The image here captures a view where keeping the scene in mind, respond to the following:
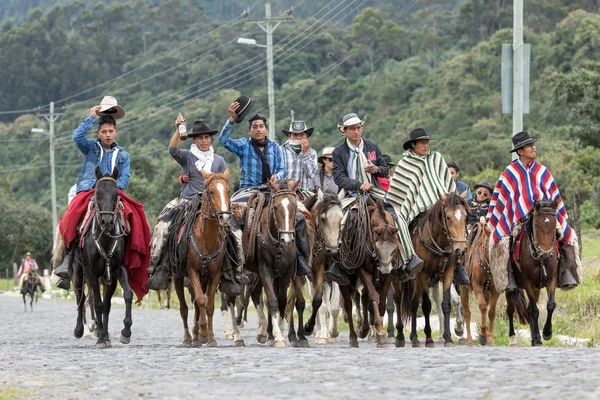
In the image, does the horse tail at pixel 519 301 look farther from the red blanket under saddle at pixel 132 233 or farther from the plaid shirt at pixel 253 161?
the red blanket under saddle at pixel 132 233

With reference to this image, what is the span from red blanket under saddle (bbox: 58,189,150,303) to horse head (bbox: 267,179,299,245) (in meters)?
1.98

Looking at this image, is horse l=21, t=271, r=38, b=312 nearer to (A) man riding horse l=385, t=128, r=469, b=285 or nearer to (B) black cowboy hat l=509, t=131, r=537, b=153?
(A) man riding horse l=385, t=128, r=469, b=285

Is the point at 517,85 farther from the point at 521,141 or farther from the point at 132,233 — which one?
the point at 132,233

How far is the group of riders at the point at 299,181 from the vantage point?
1805 centimetres

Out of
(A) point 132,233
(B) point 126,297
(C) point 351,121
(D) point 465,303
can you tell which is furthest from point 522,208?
(B) point 126,297

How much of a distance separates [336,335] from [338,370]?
30.9 feet

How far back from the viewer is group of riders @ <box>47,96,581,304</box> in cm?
1805

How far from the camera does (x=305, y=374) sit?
11.6 meters

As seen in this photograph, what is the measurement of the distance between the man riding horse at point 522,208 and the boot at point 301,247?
272 centimetres

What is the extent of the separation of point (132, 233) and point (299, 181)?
8.02ft

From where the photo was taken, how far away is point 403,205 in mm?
18969

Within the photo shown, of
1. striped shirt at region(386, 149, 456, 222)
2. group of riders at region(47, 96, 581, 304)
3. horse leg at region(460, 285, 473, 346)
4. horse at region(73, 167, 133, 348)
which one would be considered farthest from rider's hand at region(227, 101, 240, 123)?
horse leg at region(460, 285, 473, 346)

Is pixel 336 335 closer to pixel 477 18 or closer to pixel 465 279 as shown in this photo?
pixel 465 279

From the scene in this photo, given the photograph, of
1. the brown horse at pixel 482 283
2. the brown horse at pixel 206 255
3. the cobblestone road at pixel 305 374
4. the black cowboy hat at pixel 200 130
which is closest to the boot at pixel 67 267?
the brown horse at pixel 206 255
